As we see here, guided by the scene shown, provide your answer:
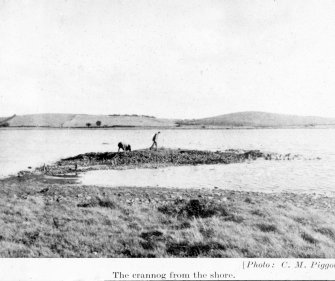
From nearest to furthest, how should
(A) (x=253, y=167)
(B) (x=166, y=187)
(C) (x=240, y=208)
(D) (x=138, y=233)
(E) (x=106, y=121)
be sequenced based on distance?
(D) (x=138, y=233) → (C) (x=240, y=208) → (B) (x=166, y=187) → (A) (x=253, y=167) → (E) (x=106, y=121)

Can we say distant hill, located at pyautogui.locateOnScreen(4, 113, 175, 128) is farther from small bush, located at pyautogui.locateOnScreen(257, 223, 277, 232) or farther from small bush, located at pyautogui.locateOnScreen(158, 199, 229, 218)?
small bush, located at pyautogui.locateOnScreen(257, 223, 277, 232)

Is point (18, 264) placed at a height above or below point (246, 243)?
below

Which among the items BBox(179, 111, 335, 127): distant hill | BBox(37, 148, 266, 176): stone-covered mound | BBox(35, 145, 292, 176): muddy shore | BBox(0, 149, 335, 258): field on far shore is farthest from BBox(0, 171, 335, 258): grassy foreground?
BBox(179, 111, 335, 127): distant hill

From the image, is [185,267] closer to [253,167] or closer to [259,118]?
[253,167]

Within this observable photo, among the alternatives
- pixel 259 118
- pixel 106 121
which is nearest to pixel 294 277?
pixel 106 121

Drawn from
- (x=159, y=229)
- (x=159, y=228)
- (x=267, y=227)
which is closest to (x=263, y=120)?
(x=267, y=227)

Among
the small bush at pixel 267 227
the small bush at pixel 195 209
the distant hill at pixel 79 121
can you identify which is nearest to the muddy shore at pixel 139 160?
the small bush at pixel 195 209
